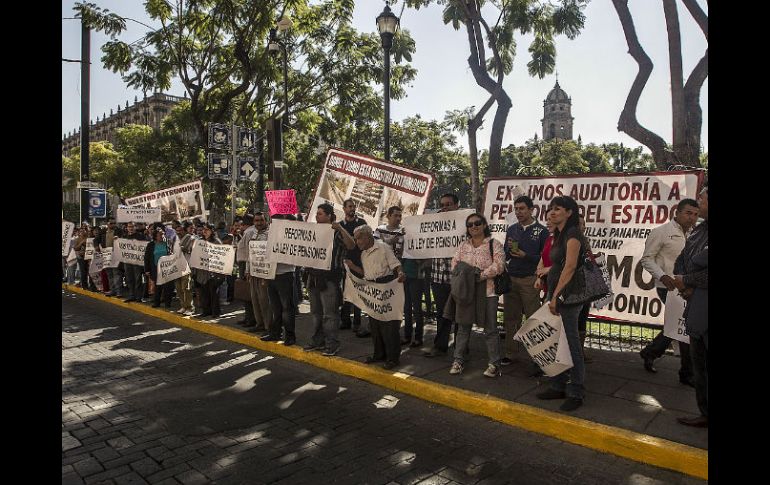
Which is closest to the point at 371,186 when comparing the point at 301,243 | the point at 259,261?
the point at 301,243

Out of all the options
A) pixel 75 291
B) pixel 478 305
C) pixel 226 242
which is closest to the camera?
pixel 478 305

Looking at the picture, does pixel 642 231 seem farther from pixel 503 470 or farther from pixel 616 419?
pixel 503 470

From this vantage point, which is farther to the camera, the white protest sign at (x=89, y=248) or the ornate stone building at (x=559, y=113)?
the ornate stone building at (x=559, y=113)

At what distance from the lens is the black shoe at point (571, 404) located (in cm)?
465

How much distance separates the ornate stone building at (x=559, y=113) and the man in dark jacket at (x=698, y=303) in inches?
5246

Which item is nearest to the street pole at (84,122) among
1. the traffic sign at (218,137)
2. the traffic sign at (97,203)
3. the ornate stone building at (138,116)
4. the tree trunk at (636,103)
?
the traffic sign at (97,203)

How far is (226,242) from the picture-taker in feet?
31.6

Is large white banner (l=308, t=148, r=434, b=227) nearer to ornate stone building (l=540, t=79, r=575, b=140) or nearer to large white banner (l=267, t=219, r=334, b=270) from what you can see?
large white banner (l=267, t=219, r=334, b=270)

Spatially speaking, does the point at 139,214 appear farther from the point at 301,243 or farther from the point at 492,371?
the point at 492,371

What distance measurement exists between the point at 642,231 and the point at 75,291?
14.6 meters

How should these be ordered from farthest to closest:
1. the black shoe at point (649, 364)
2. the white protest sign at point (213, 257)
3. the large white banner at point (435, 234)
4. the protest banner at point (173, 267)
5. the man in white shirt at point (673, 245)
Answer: the protest banner at point (173, 267), the white protest sign at point (213, 257), the large white banner at point (435, 234), the black shoe at point (649, 364), the man in white shirt at point (673, 245)

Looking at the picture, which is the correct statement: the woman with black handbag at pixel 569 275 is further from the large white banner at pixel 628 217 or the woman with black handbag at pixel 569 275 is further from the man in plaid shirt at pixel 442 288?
the large white banner at pixel 628 217
